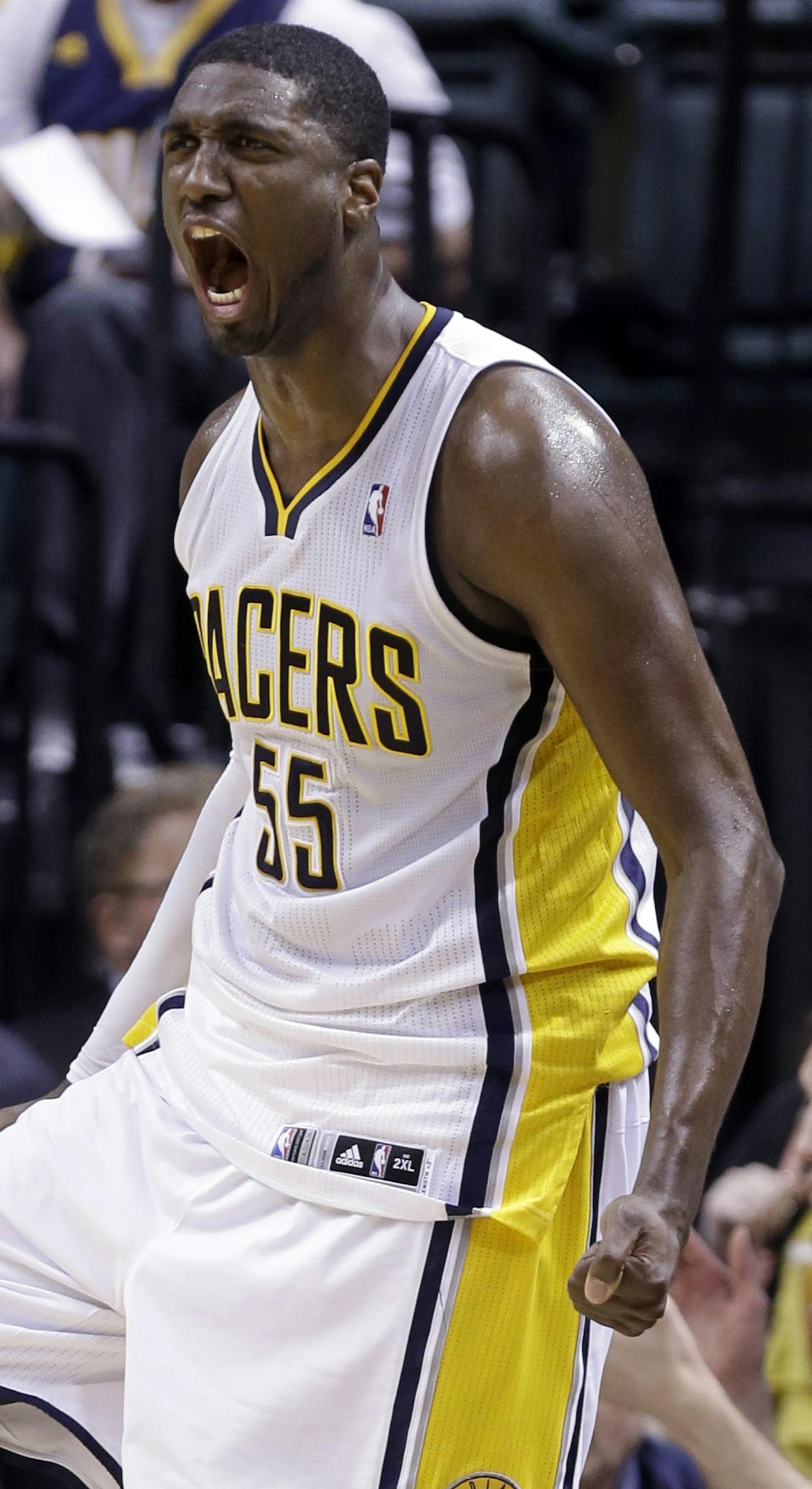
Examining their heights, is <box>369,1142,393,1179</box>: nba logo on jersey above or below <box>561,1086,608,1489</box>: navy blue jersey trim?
→ above

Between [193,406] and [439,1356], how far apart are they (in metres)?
3.13

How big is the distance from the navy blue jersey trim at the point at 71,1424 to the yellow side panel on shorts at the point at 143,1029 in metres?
0.37

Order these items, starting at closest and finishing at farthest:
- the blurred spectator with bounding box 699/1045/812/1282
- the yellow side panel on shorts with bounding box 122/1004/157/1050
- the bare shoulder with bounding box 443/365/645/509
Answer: the bare shoulder with bounding box 443/365/645/509
the yellow side panel on shorts with bounding box 122/1004/157/1050
the blurred spectator with bounding box 699/1045/812/1282

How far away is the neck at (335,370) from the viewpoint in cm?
195

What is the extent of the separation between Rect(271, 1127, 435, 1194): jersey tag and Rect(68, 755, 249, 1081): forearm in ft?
1.42

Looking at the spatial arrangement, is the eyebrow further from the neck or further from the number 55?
the number 55

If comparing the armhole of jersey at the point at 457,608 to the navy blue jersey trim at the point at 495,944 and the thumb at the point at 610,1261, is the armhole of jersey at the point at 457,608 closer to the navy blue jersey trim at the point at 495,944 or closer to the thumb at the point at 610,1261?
the navy blue jersey trim at the point at 495,944

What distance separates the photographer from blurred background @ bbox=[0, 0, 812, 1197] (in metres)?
4.35

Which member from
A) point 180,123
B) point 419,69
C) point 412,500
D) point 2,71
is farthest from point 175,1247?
point 2,71

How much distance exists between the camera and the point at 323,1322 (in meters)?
1.89

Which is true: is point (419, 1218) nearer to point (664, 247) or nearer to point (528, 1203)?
point (528, 1203)

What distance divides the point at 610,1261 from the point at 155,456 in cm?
319

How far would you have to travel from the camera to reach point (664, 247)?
19.6 feet

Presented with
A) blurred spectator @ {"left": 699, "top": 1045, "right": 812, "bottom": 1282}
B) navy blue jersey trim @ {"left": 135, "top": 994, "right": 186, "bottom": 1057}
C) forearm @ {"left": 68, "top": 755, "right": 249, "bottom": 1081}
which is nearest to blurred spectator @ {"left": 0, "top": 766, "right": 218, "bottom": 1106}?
blurred spectator @ {"left": 699, "top": 1045, "right": 812, "bottom": 1282}
